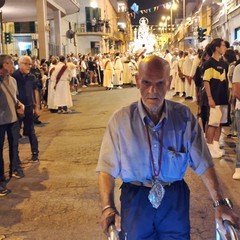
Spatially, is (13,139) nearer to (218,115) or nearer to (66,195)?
(66,195)

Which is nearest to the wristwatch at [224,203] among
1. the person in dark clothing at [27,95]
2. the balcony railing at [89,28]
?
the person in dark clothing at [27,95]

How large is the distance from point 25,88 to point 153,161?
19.3 ft

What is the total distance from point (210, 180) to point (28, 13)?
28.3 m

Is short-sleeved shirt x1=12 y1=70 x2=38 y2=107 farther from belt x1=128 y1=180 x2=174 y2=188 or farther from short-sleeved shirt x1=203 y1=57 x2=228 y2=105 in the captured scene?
belt x1=128 y1=180 x2=174 y2=188

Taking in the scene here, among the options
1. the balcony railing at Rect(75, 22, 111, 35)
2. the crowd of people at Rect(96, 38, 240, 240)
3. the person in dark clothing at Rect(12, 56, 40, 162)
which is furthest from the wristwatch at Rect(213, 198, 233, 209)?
the balcony railing at Rect(75, 22, 111, 35)

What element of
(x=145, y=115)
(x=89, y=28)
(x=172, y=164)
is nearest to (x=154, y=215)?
(x=172, y=164)

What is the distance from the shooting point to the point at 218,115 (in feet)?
25.7

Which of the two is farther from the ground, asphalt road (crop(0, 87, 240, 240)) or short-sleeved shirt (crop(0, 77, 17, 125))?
short-sleeved shirt (crop(0, 77, 17, 125))

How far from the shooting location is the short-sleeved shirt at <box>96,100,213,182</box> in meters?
2.72

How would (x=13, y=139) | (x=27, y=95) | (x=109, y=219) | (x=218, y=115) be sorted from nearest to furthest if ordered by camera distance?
1. (x=109, y=219)
2. (x=13, y=139)
3. (x=218, y=115)
4. (x=27, y=95)

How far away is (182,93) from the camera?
63.4 feet

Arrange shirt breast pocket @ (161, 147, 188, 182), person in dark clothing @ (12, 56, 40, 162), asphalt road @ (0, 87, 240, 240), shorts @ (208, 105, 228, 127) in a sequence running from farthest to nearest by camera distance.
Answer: person in dark clothing @ (12, 56, 40, 162), shorts @ (208, 105, 228, 127), asphalt road @ (0, 87, 240, 240), shirt breast pocket @ (161, 147, 188, 182)

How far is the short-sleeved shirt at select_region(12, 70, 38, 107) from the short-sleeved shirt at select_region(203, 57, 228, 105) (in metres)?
2.99

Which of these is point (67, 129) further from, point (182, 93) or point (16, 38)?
point (16, 38)
